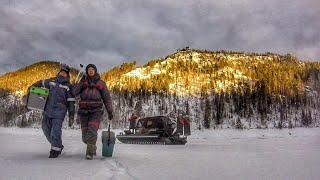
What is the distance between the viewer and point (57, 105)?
9266 millimetres

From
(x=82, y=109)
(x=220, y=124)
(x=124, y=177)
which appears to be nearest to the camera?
(x=124, y=177)

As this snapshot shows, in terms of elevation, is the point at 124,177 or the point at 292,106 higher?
the point at 292,106

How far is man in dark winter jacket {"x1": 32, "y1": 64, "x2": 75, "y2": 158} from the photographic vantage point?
9125 millimetres

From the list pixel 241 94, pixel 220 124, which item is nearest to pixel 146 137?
pixel 220 124

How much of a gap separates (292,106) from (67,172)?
611 ft

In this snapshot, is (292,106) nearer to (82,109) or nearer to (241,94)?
(241,94)

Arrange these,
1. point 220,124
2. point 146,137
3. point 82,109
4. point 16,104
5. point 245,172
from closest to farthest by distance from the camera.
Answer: point 245,172 < point 82,109 < point 146,137 < point 220,124 < point 16,104

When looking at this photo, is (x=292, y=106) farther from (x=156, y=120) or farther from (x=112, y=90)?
(x=156, y=120)

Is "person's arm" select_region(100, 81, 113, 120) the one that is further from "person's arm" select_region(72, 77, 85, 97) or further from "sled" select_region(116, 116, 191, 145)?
"sled" select_region(116, 116, 191, 145)

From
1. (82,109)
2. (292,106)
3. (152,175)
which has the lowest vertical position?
(152,175)

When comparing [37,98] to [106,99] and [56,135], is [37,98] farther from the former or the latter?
[106,99]

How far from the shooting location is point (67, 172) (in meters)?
5.83

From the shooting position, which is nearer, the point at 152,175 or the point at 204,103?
the point at 152,175

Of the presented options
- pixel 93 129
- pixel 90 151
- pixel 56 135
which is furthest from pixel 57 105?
pixel 90 151
